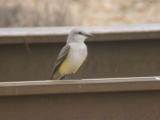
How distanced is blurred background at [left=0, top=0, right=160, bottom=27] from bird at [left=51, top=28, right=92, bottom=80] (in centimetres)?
550

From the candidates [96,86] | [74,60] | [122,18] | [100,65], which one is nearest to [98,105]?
[96,86]

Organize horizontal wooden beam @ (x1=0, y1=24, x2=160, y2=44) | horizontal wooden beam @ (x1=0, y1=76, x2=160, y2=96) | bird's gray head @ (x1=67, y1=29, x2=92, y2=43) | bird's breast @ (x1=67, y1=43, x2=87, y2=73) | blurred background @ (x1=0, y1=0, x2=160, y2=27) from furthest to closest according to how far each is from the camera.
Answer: blurred background @ (x1=0, y1=0, x2=160, y2=27) < horizontal wooden beam @ (x1=0, y1=24, x2=160, y2=44) < bird's gray head @ (x1=67, y1=29, x2=92, y2=43) < bird's breast @ (x1=67, y1=43, x2=87, y2=73) < horizontal wooden beam @ (x1=0, y1=76, x2=160, y2=96)

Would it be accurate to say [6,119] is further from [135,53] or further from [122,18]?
[122,18]

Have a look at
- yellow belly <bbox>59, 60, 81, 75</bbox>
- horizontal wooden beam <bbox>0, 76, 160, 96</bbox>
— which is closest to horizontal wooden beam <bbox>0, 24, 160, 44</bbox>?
yellow belly <bbox>59, 60, 81, 75</bbox>

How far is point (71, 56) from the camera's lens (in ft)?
23.6

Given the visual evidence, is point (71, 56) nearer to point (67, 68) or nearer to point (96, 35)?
point (67, 68)

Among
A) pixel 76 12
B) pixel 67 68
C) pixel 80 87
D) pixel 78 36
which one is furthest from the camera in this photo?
pixel 76 12

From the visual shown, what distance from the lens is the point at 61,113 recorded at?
5.79m

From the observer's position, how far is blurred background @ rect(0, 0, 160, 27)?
13.1 meters

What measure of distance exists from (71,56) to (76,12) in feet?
23.9

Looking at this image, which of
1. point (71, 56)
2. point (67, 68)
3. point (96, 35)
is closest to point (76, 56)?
point (71, 56)

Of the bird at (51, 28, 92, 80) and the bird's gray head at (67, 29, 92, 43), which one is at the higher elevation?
the bird's gray head at (67, 29, 92, 43)

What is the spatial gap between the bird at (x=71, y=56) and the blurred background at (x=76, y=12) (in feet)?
18.1

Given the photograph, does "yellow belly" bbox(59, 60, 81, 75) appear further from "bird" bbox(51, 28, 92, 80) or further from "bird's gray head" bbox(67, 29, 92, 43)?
"bird's gray head" bbox(67, 29, 92, 43)
